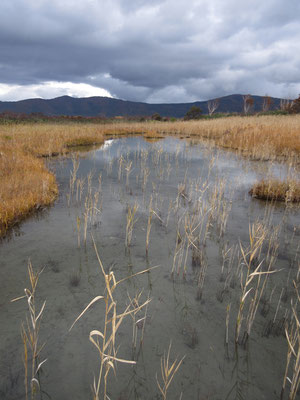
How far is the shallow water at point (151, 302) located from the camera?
2.05 meters

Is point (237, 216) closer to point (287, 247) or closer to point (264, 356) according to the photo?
point (287, 247)

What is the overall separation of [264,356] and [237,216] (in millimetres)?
3503

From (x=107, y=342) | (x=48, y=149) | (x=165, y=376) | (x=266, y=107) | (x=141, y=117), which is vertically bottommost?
(x=165, y=376)

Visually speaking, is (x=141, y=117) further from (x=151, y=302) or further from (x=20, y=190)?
(x=151, y=302)

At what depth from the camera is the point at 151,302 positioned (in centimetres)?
295

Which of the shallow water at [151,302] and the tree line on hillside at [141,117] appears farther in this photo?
the tree line on hillside at [141,117]

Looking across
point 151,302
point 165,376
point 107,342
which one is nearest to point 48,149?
point 151,302

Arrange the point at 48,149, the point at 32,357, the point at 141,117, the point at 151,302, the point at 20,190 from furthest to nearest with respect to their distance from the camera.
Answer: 1. the point at 141,117
2. the point at 48,149
3. the point at 20,190
4. the point at 151,302
5. the point at 32,357

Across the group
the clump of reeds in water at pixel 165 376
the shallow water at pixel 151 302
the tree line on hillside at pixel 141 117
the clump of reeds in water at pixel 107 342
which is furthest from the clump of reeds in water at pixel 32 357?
the tree line on hillside at pixel 141 117

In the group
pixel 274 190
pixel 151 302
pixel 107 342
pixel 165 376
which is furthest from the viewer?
pixel 274 190

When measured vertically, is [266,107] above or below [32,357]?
above

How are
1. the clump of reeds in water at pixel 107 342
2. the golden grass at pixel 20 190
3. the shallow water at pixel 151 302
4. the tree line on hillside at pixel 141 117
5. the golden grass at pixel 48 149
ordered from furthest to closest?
the tree line on hillside at pixel 141 117 → the golden grass at pixel 48 149 → the golden grass at pixel 20 190 → the shallow water at pixel 151 302 → the clump of reeds in water at pixel 107 342

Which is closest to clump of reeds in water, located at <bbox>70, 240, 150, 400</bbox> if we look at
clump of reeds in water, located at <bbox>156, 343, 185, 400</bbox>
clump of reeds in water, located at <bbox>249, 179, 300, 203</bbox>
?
clump of reeds in water, located at <bbox>156, 343, 185, 400</bbox>

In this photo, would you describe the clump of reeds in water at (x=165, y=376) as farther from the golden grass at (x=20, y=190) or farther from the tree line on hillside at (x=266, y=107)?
the tree line on hillside at (x=266, y=107)
